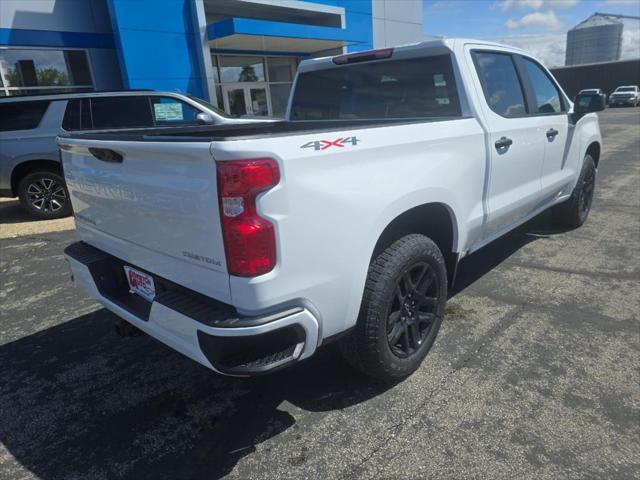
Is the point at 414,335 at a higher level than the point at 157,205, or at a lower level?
→ lower

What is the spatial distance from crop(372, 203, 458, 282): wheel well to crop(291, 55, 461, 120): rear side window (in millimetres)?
764

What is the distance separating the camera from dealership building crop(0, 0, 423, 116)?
456 inches

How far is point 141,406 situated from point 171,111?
6.71 meters

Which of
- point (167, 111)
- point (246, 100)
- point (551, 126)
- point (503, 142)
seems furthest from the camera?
point (246, 100)

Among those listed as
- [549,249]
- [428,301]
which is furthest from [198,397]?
[549,249]

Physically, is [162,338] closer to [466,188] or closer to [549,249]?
[466,188]

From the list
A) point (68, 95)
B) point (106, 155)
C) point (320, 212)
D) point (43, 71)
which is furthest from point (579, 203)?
point (43, 71)

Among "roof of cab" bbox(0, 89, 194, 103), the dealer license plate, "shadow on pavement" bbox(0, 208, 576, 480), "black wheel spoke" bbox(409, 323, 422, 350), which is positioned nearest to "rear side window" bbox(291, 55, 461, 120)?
"black wheel spoke" bbox(409, 323, 422, 350)

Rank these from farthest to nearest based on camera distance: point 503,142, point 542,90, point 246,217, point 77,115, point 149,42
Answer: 1. point 149,42
2. point 77,115
3. point 542,90
4. point 503,142
5. point 246,217

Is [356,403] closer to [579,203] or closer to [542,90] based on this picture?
[542,90]

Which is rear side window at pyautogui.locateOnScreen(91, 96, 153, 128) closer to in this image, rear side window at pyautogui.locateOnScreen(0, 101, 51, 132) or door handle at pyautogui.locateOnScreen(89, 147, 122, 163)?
rear side window at pyautogui.locateOnScreen(0, 101, 51, 132)

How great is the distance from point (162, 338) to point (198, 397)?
0.75 meters

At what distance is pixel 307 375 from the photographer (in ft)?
9.73

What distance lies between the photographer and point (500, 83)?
363 cm
